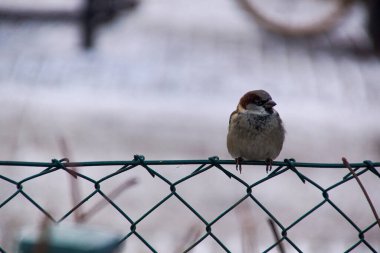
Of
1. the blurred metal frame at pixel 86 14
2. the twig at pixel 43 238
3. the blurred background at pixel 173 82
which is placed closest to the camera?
the twig at pixel 43 238

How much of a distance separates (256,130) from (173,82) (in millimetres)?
3343

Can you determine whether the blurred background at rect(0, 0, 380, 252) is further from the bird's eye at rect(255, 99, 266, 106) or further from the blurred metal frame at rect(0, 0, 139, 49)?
the bird's eye at rect(255, 99, 266, 106)

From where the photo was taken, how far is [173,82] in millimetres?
5340

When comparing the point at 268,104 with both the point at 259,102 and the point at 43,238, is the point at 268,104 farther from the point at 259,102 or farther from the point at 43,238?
the point at 43,238

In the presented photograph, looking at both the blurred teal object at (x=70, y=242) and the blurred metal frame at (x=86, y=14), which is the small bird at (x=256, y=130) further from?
the blurred metal frame at (x=86, y=14)

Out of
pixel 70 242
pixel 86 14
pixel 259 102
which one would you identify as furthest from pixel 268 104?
pixel 86 14

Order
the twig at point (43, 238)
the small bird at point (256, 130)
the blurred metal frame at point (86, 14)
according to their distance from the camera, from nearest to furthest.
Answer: the twig at point (43, 238)
the small bird at point (256, 130)
the blurred metal frame at point (86, 14)

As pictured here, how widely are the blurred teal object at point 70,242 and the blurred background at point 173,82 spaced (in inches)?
71.4

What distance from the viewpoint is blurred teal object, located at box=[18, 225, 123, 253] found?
723 mm

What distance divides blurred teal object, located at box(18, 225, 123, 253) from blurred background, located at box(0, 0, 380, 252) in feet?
5.95

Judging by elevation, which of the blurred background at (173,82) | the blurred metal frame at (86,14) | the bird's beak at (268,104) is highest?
the blurred metal frame at (86,14)

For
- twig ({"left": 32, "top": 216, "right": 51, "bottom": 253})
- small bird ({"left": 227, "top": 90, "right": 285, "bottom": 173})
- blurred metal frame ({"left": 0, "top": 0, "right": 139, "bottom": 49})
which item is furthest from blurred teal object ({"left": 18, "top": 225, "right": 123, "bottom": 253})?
blurred metal frame ({"left": 0, "top": 0, "right": 139, "bottom": 49})

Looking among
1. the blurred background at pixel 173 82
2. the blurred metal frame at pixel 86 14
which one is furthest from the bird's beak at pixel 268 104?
the blurred metal frame at pixel 86 14

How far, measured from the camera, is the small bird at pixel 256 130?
2.00m
